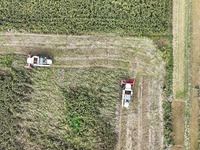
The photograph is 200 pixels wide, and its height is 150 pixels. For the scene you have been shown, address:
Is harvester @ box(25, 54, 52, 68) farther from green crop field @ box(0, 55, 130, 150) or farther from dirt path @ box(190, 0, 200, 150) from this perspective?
dirt path @ box(190, 0, 200, 150)

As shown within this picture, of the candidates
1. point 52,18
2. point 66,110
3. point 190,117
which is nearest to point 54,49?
point 52,18

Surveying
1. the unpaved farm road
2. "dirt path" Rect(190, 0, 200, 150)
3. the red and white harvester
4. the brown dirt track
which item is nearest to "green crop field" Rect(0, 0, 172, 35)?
the unpaved farm road

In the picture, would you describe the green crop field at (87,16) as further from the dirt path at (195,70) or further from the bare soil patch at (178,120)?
the bare soil patch at (178,120)

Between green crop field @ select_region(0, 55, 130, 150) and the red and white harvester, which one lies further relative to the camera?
green crop field @ select_region(0, 55, 130, 150)

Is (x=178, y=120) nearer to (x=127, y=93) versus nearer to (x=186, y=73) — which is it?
(x=186, y=73)

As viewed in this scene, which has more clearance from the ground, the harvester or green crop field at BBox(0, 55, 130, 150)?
the harvester

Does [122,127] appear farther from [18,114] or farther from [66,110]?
[18,114]

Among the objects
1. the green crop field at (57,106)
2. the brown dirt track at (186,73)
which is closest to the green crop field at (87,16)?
the brown dirt track at (186,73)

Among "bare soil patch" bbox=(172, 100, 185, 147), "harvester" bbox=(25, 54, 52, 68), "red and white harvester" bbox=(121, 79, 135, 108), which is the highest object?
"harvester" bbox=(25, 54, 52, 68)
